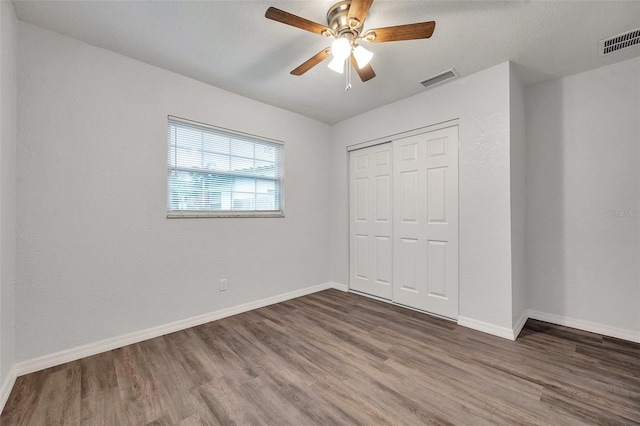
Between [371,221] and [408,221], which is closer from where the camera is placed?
[408,221]

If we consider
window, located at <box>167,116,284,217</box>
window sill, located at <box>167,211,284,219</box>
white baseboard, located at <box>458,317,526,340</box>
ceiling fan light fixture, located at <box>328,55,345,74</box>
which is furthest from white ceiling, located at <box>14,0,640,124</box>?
white baseboard, located at <box>458,317,526,340</box>

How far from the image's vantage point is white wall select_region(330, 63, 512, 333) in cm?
251

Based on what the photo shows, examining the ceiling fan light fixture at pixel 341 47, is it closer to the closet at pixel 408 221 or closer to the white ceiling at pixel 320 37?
the white ceiling at pixel 320 37

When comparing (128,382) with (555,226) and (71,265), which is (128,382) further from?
(555,226)

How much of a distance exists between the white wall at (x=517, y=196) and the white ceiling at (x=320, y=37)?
0.29 m

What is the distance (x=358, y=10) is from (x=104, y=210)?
2500 millimetres

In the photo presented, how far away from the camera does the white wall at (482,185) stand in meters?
2.51

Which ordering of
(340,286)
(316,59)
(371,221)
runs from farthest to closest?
(340,286) → (371,221) → (316,59)

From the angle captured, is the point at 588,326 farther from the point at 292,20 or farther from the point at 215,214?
the point at 215,214

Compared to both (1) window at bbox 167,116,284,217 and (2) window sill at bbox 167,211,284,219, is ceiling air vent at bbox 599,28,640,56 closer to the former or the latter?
(1) window at bbox 167,116,284,217

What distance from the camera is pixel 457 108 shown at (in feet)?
9.27

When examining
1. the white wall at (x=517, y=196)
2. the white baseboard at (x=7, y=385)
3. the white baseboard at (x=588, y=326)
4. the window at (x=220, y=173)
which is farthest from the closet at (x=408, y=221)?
the white baseboard at (x=7, y=385)

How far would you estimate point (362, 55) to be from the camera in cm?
192

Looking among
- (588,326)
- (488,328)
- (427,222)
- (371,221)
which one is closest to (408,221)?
(427,222)
